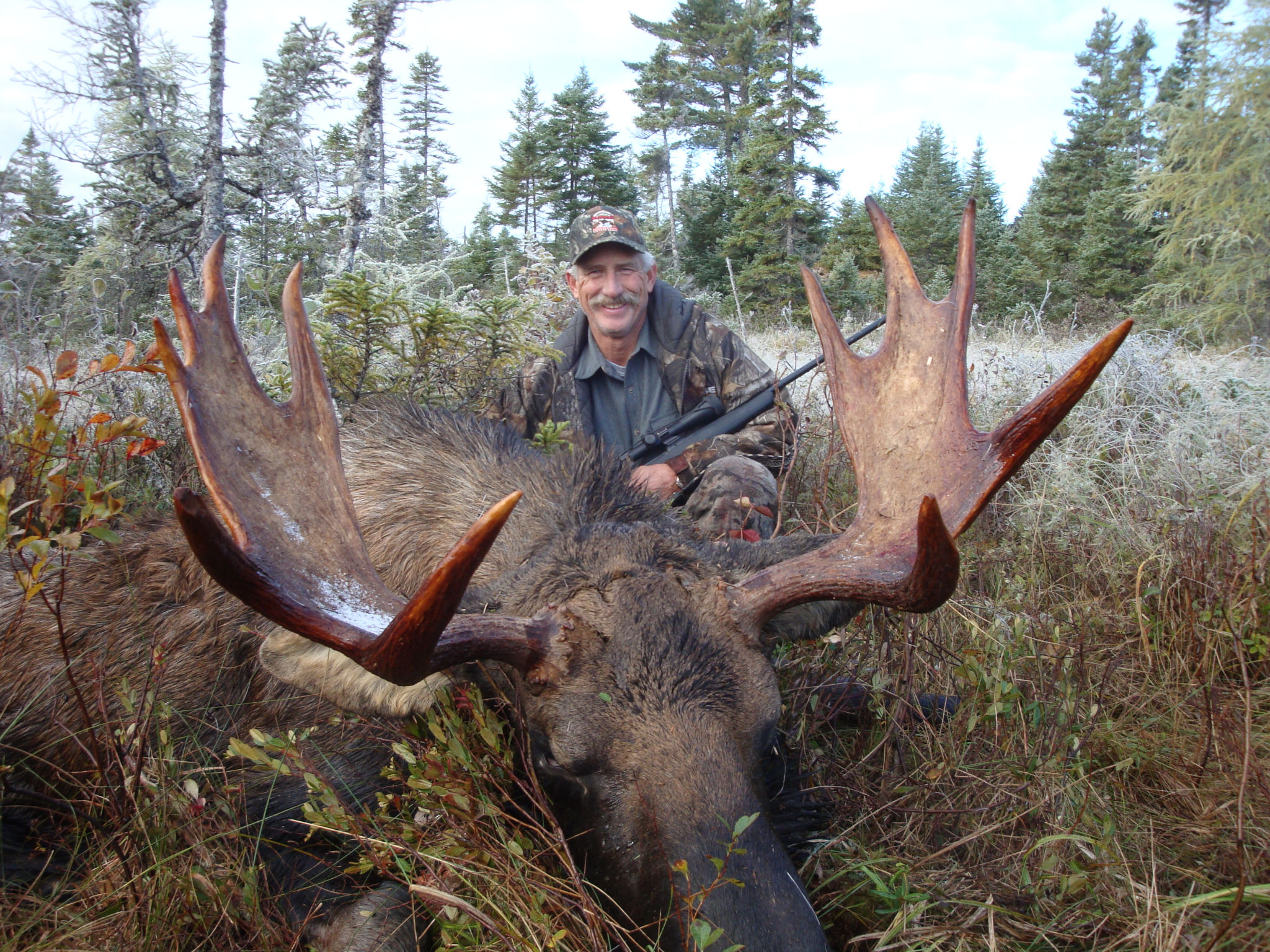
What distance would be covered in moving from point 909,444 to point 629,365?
3707mm

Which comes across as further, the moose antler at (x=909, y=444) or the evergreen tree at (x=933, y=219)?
the evergreen tree at (x=933, y=219)

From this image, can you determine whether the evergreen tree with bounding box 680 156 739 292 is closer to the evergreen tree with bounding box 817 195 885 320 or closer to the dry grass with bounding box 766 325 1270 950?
the evergreen tree with bounding box 817 195 885 320

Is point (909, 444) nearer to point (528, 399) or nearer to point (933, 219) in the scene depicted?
point (528, 399)

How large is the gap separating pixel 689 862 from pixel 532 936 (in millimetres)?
394

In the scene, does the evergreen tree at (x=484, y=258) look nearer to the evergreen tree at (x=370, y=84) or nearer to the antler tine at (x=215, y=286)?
the evergreen tree at (x=370, y=84)

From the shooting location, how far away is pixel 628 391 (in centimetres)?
606

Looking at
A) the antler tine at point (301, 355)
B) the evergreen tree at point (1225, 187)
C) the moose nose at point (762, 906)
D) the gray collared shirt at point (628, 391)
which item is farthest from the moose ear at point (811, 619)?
the evergreen tree at point (1225, 187)

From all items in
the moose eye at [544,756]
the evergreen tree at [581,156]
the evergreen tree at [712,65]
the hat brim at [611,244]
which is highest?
the evergreen tree at [712,65]

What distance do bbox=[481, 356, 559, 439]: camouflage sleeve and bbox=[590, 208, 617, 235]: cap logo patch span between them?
1034 millimetres

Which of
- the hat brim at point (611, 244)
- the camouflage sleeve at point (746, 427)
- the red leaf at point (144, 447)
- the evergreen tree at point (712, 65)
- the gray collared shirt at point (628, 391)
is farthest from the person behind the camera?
the evergreen tree at point (712, 65)

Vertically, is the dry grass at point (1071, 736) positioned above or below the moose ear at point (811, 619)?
below

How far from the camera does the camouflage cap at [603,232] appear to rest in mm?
5781

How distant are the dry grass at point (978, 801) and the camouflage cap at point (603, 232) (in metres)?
2.58

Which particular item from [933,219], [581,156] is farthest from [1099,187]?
[581,156]
